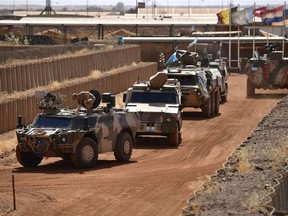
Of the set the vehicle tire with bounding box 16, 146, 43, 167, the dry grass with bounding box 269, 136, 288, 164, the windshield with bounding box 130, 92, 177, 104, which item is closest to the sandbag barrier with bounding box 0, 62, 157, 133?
the windshield with bounding box 130, 92, 177, 104

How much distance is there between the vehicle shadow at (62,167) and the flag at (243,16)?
1549 inches

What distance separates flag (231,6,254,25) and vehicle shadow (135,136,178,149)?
3388 cm

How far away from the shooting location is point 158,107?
25.5m

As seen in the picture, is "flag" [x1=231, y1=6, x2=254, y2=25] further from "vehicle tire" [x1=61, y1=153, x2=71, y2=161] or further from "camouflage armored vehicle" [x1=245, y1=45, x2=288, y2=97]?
"vehicle tire" [x1=61, y1=153, x2=71, y2=161]

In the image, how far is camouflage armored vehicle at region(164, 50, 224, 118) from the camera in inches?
1249

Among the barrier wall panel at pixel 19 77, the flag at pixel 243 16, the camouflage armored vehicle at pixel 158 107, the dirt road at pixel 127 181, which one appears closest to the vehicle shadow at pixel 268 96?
the dirt road at pixel 127 181

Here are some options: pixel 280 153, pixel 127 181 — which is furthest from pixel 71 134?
pixel 280 153

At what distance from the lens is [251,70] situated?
132 ft

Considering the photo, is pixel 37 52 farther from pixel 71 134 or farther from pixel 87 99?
pixel 71 134

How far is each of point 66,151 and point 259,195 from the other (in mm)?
9642

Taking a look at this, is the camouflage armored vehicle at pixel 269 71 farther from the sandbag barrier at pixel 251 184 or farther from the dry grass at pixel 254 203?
the dry grass at pixel 254 203

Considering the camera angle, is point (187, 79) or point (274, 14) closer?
point (187, 79)

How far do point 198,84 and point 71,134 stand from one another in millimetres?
12981

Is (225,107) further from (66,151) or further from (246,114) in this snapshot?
(66,151)
